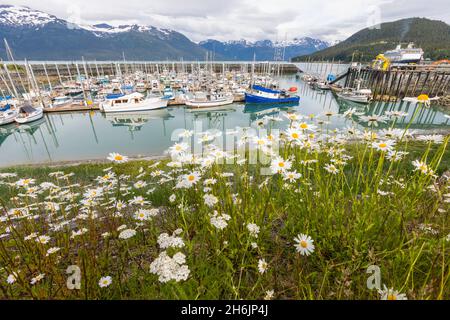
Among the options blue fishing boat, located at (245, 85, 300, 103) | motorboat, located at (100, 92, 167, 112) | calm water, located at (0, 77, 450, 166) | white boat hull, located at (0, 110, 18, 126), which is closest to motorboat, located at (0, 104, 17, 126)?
white boat hull, located at (0, 110, 18, 126)

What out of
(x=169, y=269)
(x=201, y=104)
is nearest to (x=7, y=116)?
(x=201, y=104)

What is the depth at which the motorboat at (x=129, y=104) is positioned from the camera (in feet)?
105

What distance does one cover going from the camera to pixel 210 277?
6.28ft

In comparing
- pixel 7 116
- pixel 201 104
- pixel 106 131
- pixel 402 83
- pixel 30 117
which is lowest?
pixel 106 131

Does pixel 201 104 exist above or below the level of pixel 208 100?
below

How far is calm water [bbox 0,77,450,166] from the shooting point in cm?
1802

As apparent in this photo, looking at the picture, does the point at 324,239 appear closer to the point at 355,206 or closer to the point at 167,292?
the point at 355,206

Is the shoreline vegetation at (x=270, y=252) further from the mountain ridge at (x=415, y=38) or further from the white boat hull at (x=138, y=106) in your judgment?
the mountain ridge at (x=415, y=38)

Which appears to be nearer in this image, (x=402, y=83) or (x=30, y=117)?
(x=30, y=117)

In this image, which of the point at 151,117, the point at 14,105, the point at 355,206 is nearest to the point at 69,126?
the point at 151,117

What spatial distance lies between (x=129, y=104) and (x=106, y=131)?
9.20 metres

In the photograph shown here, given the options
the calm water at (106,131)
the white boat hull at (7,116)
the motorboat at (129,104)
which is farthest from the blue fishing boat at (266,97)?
the white boat hull at (7,116)

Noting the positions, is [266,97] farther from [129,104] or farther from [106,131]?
[106,131]

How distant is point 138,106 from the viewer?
33.2m
